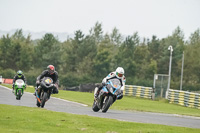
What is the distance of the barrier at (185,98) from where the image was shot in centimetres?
3581

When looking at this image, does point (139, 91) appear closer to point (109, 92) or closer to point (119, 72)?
point (119, 72)

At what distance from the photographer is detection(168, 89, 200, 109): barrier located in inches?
1410

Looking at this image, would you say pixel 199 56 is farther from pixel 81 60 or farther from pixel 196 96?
pixel 196 96

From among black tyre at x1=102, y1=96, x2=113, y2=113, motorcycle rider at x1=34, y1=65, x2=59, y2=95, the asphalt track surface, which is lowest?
the asphalt track surface

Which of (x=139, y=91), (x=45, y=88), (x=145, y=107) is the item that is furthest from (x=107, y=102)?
(x=139, y=91)

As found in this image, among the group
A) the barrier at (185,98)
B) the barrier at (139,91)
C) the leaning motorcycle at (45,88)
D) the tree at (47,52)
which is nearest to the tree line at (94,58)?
the tree at (47,52)

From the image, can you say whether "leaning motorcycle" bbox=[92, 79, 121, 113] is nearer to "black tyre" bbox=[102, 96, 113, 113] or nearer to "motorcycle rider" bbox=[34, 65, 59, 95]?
"black tyre" bbox=[102, 96, 113, 113]

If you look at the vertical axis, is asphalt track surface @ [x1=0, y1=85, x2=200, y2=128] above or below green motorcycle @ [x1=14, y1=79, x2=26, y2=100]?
below

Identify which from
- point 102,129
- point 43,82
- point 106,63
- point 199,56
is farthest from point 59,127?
point 199,56

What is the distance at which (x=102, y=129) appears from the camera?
11.5 metres

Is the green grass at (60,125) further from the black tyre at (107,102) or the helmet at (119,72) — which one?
the helmet at (119,72)

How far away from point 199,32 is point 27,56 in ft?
188

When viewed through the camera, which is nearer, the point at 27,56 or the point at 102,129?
the point at 102,129

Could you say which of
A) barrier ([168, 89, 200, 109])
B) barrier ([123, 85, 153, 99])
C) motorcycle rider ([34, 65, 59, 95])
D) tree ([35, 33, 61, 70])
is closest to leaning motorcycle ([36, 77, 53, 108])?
motorcycle rider ([34, 65, 59, 95])
